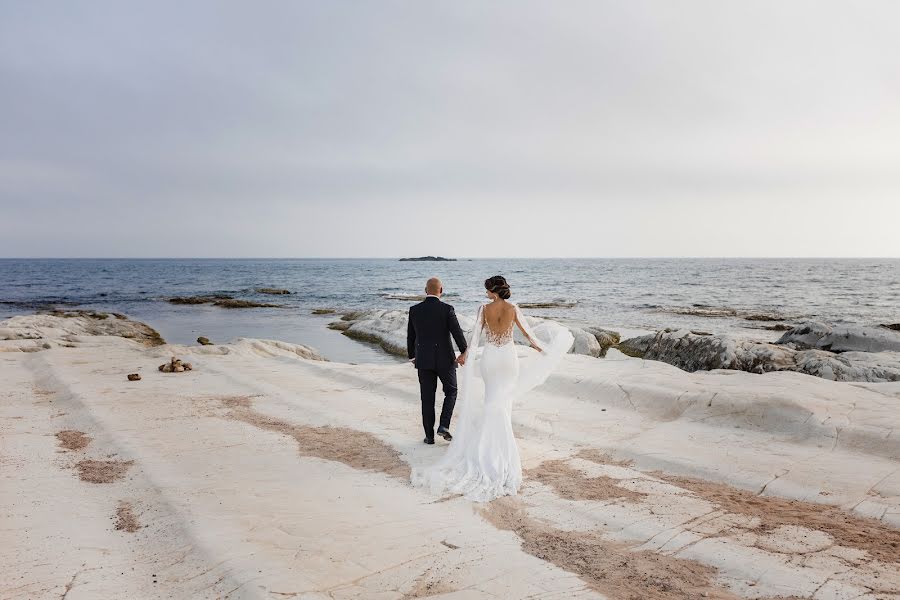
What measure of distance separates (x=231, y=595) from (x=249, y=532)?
43.4 inches

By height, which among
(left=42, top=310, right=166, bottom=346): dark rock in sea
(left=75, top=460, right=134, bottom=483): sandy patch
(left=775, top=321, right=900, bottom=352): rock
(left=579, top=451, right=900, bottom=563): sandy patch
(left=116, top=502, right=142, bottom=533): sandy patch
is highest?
(left=775, top=321, right=900, bottom=352): rock

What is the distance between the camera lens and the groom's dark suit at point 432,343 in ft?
26.6

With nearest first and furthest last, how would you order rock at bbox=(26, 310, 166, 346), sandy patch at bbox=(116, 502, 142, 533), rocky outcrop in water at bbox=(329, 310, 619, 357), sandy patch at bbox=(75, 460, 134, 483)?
sandy patch at bbox=(116, 502, 142, 533)
sandy patch at bbox=(75, 460, 134, 483)
rocky outcrop in water at bbox=(329, 310, 619, 357)
rock at bbox=(26, 310, 166, 346)

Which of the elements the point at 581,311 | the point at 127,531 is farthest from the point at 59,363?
the point at 581,311

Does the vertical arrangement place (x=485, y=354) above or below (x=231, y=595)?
above

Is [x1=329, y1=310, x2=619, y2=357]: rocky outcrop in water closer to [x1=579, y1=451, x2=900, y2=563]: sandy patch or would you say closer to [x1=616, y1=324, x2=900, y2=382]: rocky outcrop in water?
[x1=616, y1=324, x2=900, y2=382]: rocky outcrop in water

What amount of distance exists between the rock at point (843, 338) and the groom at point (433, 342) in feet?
52.0

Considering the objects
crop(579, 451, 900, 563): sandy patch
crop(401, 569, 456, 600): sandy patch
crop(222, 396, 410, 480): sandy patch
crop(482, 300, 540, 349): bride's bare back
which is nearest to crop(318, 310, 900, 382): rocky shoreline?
crop(222, 396, 410, 480): sandy patch

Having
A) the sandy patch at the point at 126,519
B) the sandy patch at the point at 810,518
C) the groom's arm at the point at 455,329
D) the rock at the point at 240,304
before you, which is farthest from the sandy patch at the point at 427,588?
the rock at the point at 240,304

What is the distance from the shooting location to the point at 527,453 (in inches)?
317

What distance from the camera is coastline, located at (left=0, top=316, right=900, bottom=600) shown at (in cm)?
455

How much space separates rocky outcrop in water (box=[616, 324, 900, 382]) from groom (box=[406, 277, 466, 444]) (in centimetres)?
977

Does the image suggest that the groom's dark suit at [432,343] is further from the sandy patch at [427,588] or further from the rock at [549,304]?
the rock at [549,304]

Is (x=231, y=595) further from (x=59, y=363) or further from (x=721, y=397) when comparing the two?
(x=59, y=363)
